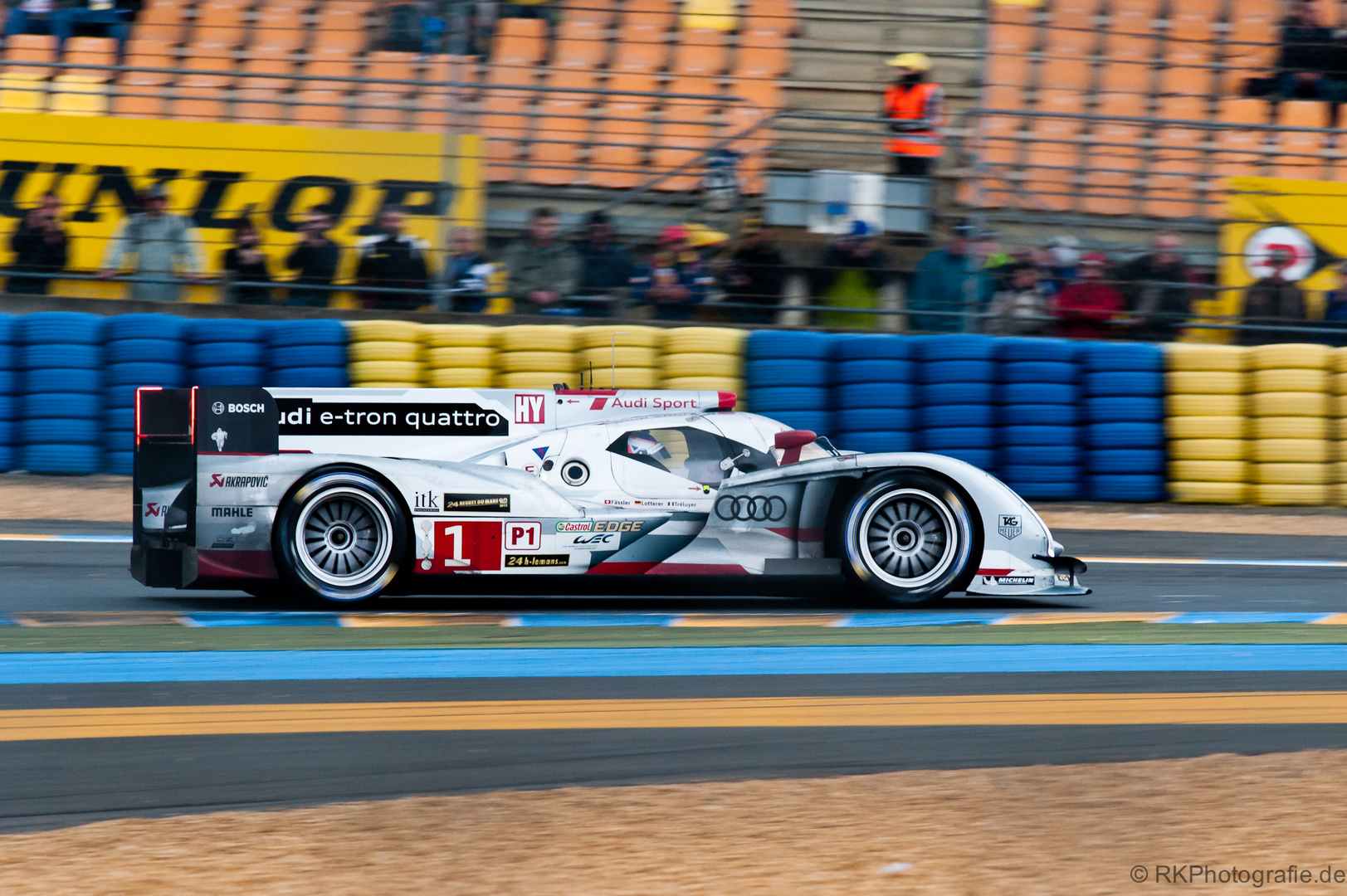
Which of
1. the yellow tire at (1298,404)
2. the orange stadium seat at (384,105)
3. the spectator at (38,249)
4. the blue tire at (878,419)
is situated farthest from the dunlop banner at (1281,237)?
the spectator at (38,249)

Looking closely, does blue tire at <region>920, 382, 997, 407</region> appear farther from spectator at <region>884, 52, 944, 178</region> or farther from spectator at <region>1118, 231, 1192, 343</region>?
spectator at <region>884, 52, 944, 178</region>

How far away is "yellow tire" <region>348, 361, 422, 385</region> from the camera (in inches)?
437

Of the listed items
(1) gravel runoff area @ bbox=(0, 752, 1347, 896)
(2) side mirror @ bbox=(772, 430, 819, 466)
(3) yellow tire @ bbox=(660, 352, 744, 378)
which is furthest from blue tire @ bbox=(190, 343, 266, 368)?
(1) gravel runoff area @ bbox=(0, 752, 1347, 896)

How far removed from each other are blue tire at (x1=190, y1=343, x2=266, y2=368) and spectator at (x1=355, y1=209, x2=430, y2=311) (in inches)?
61.2

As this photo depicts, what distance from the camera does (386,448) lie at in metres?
6.65

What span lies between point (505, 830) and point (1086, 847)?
151 cm

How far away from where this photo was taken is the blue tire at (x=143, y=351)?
1109 centimetres

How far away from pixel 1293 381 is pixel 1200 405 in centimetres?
72

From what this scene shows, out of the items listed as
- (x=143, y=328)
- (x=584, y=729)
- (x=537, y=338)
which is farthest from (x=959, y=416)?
(x=584, y=729)

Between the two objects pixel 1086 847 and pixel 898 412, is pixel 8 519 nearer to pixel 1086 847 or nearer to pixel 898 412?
pixel 898 412

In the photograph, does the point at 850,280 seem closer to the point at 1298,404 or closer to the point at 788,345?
the point at 788,345

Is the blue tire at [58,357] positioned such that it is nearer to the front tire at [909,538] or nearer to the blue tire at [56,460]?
the blue tire at [56,460]

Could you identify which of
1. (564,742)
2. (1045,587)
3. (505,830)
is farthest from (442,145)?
(505,830)

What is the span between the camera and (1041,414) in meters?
10.9
